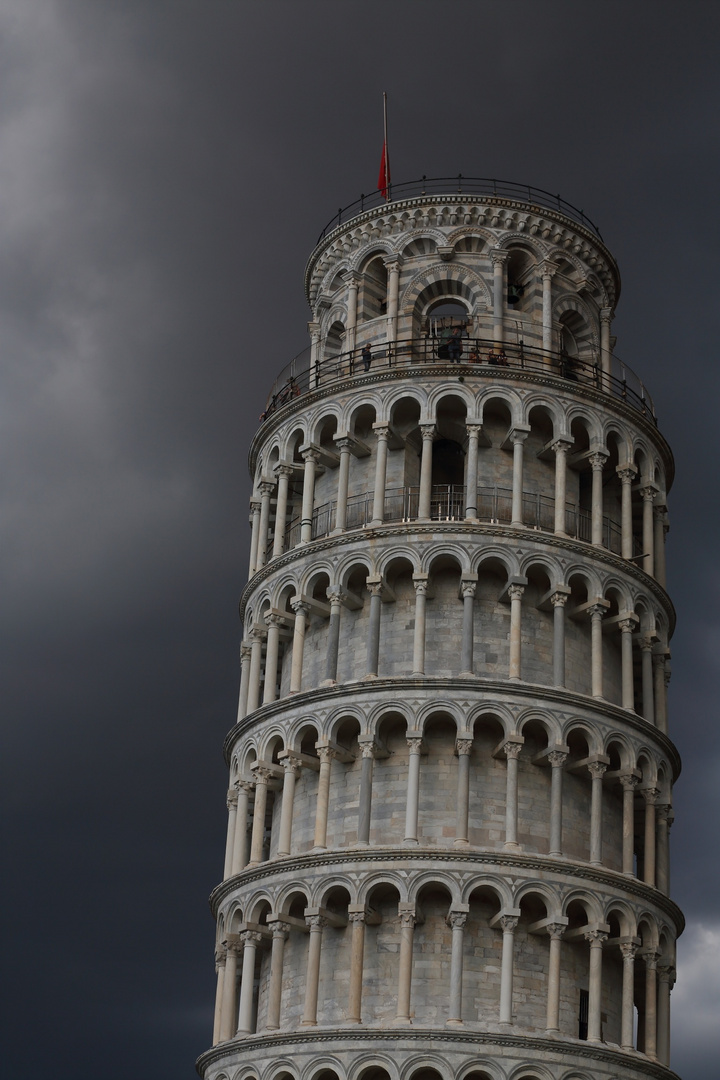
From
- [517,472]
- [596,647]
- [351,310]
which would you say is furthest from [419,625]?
[351,310]

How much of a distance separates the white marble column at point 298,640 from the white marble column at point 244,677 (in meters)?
3.21

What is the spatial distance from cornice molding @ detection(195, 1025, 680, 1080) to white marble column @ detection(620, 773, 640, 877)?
18.2 feet

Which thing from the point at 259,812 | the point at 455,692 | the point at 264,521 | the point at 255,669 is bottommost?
the point at 259,812

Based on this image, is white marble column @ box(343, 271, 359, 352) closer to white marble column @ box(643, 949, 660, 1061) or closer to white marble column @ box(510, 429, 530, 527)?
white marble column @ box(510, 429, 530, 527)

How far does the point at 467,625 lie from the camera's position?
48.8m

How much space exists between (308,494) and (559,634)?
9.90 m

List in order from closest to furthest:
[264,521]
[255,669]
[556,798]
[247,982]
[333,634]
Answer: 1. [556,798]
2. [247,982]
3. [333,634]
4. [255,669]
5. [264,521]

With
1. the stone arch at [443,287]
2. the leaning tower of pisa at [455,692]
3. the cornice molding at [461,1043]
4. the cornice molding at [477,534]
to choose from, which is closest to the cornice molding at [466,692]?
the leaning tower of pisa at [455,692]

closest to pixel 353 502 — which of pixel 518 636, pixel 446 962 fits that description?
pixel 518 636

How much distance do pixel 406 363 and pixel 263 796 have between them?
15.2 m

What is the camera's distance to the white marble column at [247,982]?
47.9 m

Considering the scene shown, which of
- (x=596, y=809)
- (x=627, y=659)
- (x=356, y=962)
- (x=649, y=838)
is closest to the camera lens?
(x=356, y=962)

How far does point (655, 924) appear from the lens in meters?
48.4

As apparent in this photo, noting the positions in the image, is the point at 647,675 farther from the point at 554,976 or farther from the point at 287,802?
the point at 287,802
